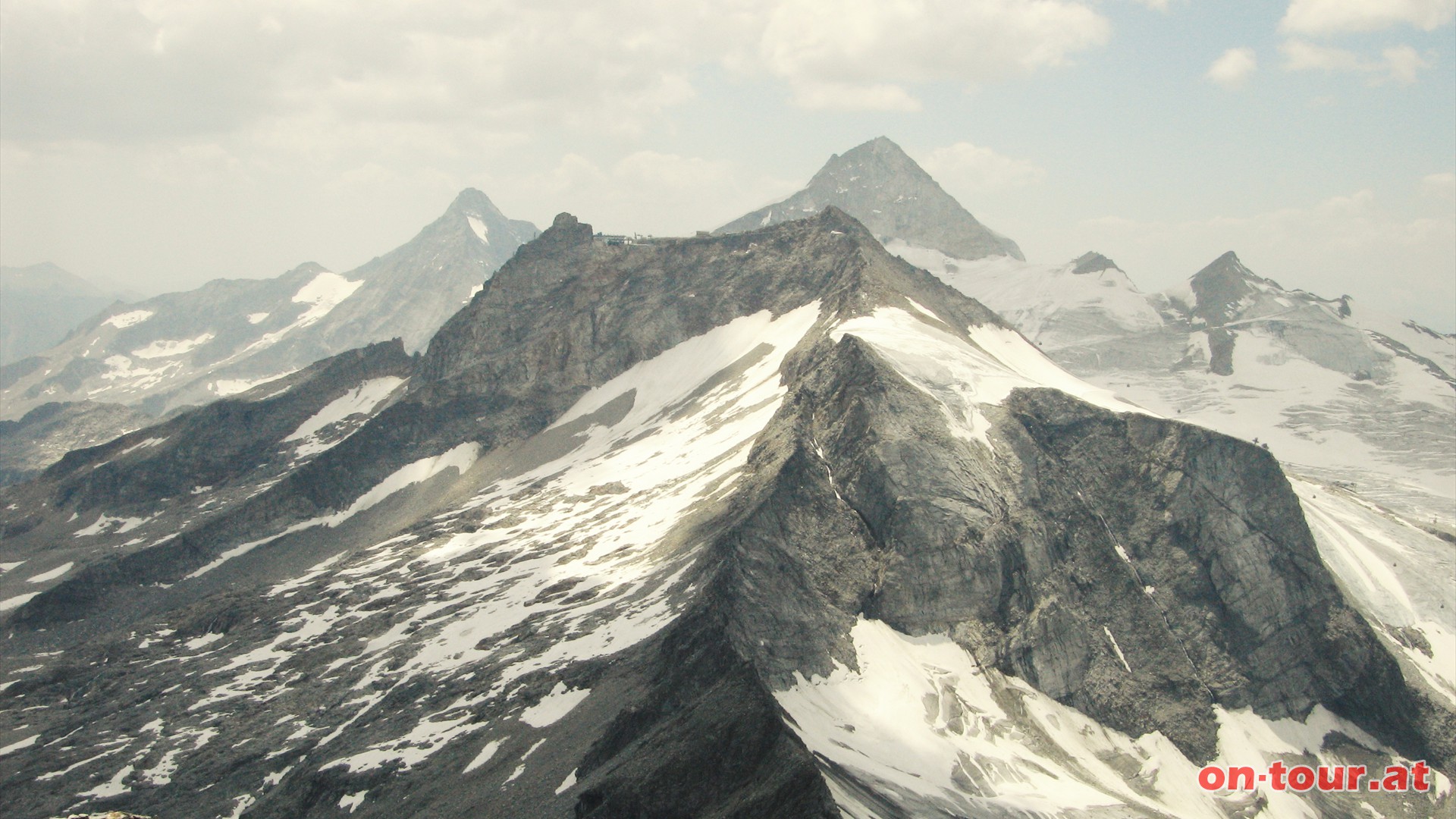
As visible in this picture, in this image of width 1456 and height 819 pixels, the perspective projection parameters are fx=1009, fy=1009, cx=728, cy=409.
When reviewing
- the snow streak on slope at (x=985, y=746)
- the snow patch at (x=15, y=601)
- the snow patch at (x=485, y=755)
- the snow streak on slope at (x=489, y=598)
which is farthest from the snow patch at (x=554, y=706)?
the snow patch at (x=15, y=601)

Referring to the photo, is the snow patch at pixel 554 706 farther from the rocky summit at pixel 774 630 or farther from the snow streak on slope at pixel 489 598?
→ the rocky summit at pixel 774 630

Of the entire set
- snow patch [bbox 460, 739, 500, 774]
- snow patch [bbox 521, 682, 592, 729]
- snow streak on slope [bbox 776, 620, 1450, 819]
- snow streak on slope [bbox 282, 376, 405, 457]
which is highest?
snow streak on slope [bbox 282, 376, 405, 457]

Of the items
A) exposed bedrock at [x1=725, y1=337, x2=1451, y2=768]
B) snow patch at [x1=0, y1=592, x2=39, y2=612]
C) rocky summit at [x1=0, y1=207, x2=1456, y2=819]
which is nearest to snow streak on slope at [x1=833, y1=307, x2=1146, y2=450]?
rocky summit at [x1=0, y1=207, x2=1456, y2=819]

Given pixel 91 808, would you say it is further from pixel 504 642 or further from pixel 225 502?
pixel 225 502

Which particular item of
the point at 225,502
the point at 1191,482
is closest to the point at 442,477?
the point at 225,502

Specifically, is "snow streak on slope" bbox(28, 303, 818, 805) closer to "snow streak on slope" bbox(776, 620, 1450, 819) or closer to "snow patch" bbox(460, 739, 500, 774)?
"snow patch" bbox(460, 739, 500, 774)

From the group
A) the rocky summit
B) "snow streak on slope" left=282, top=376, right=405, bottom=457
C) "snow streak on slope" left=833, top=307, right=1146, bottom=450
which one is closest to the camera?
the rocky summit
